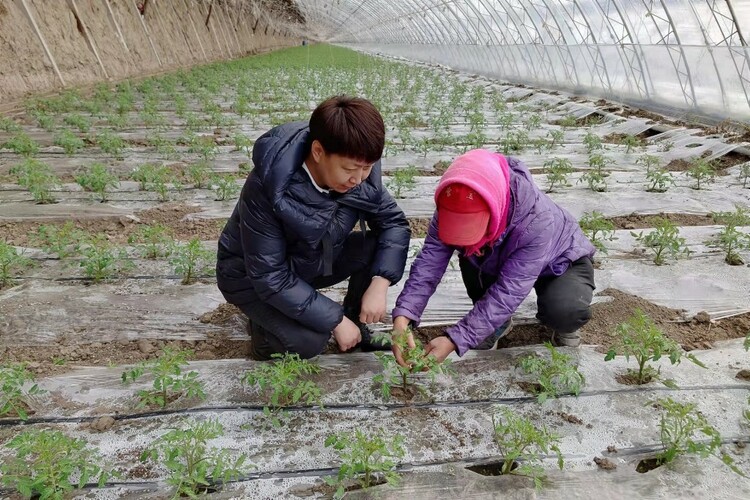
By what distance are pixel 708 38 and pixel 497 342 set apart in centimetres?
774

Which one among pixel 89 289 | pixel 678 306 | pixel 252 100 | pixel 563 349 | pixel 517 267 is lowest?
pixel 678 306

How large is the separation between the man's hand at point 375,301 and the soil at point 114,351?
71 centimetres

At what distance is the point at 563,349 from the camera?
2.60 meters

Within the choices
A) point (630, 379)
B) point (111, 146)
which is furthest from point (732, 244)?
point (111, 146)

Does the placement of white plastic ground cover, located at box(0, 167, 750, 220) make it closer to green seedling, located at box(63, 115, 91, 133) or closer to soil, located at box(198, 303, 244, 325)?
soil, located at box(198, 303, 244, 325)

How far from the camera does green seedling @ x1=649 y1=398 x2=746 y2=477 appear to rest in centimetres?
180

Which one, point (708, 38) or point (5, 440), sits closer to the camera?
point (5, 440)

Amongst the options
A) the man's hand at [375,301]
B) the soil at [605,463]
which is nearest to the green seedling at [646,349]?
the soil at [605,463]

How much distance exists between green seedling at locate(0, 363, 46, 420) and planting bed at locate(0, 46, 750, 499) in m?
0.04

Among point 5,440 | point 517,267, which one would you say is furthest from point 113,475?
point 517,267

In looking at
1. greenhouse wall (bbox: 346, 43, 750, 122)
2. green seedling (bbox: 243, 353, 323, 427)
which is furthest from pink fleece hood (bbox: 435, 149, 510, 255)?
greenhouse wall (bbox: 346, 43, 750, 122)

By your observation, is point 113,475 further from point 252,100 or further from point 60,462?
point 252,100

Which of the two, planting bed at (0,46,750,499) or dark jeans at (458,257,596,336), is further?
dark jeans at (458,257,596,336)

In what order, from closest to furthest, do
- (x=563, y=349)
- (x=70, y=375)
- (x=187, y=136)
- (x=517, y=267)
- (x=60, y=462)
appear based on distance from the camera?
(x=60, y=462) < (x=517, y=267) < (x=70, y=375) < (x=563, y=349) < (x=187, y=136)
